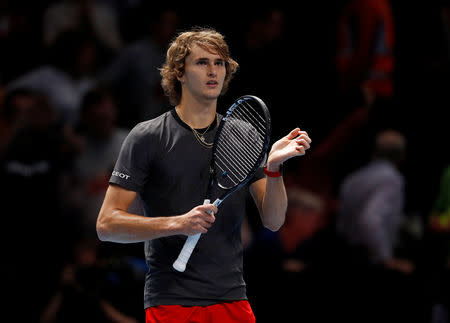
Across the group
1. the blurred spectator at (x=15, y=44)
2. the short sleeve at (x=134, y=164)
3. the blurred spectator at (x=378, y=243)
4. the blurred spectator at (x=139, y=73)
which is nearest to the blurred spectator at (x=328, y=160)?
the blurred spectator at (x=378, y=243)

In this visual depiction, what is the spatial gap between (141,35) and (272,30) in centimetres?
141

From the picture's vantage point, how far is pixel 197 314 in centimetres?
377

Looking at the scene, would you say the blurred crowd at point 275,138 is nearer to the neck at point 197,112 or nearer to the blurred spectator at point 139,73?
the blurred spectator at point 139,73

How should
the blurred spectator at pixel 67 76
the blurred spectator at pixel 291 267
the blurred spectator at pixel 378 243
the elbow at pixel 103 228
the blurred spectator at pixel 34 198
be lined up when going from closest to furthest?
the elbow at pixel 103 228
the blurred spectator at pixel 34 198
the blurred spectator at pixel 291 267
the blurred spectator at pixel 378 243
the blurred spectator at pixel 67 76

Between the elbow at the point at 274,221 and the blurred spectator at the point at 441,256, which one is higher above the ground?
the elbow at the point at 274,221

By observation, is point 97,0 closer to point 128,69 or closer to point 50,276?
point 128,69

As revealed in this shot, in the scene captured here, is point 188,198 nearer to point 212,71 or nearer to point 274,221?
point 274,221

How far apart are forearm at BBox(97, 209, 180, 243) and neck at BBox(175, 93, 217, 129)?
0.50 meters

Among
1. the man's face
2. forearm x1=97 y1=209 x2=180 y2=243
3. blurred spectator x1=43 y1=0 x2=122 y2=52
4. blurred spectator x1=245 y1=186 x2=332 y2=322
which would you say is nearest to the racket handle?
forearm x1=97 y1=209 x2=180 y2=243

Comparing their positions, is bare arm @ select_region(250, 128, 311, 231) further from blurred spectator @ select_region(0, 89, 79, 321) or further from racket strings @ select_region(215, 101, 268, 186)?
blurred spectator @ select_region(0, 89, 79, 321)

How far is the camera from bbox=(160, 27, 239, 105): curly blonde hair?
3.87 meters

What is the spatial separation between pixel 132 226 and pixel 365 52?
191 inches

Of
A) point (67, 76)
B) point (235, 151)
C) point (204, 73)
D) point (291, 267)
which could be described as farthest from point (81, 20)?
point (235, 151)

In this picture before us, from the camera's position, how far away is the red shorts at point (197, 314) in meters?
3.75
